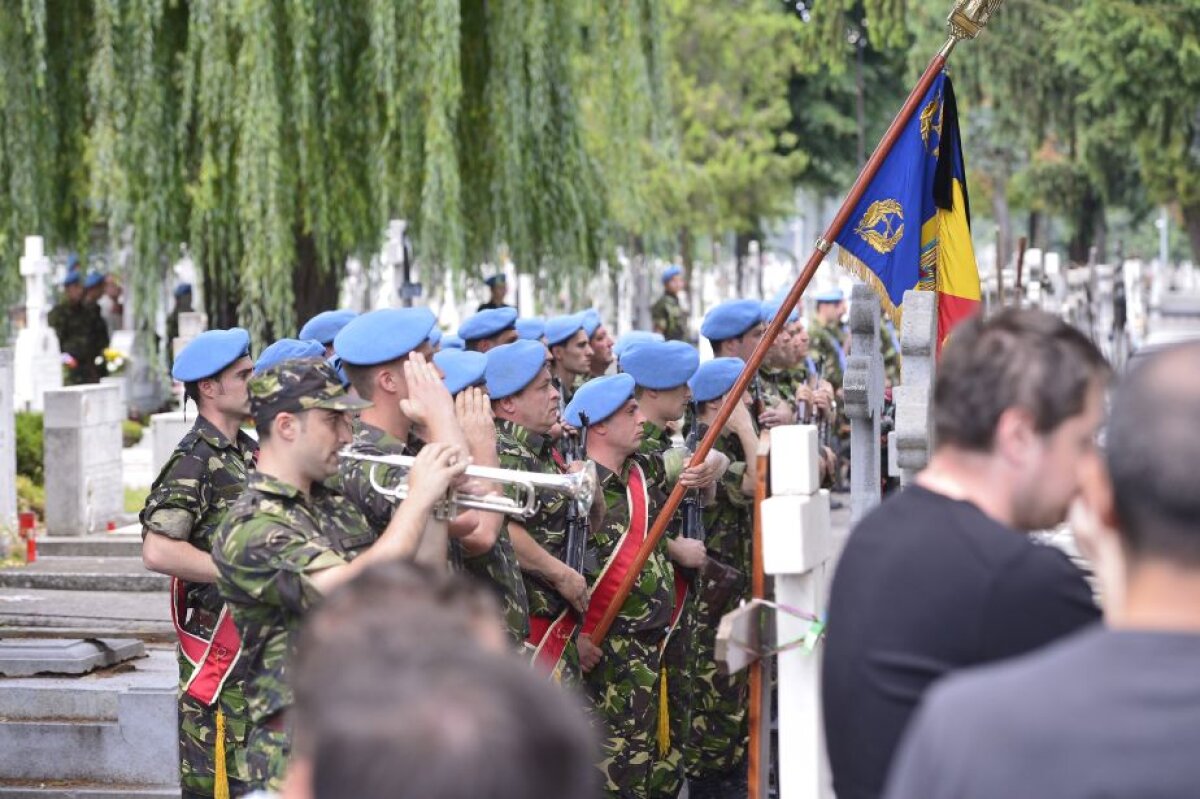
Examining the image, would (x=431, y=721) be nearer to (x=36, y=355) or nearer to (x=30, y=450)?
(x=30, y=450)

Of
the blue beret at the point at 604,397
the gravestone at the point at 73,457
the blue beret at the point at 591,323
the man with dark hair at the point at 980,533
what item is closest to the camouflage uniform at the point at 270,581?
the man with dark hair at the point at 980,533

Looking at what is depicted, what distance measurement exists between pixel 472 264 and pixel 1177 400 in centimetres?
1397

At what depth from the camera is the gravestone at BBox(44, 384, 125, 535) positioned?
1428 cm

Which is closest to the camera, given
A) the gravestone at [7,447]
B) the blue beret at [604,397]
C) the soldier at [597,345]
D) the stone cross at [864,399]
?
the stone cross at [864,399]

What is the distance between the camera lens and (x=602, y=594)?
23.6 ft

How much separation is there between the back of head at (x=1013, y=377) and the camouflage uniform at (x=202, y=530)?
329 centimetres

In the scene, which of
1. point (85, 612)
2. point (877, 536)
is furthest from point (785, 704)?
point (85, 612)

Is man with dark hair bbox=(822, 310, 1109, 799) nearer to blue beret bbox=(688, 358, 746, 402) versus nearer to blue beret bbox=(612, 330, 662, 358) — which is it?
blue beret bbox=(612, 330, 662, 358)

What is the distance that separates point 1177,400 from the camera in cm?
238

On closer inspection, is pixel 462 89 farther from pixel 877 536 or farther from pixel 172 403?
pixel 877 536

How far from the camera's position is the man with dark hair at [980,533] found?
3.20 metres

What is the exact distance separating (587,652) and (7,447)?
7694 millimetres

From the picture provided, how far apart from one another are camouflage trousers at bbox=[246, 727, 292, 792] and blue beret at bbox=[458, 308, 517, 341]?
200 inches

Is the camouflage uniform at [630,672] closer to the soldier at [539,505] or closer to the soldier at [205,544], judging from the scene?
the soldier at [539,505]
